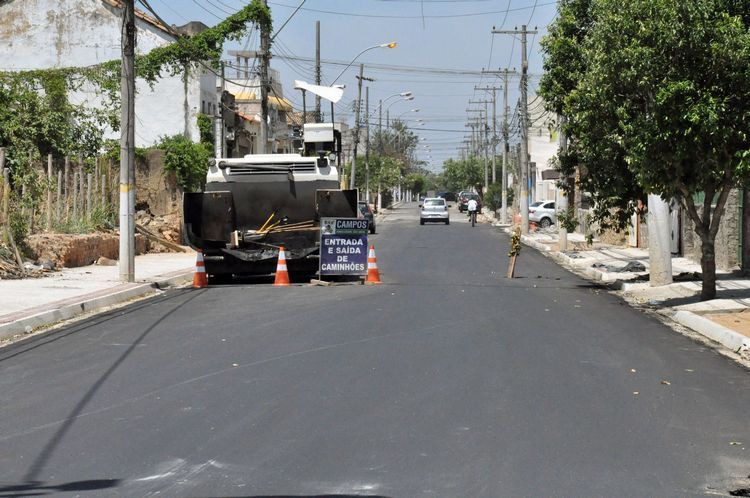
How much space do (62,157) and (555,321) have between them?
2613 cm

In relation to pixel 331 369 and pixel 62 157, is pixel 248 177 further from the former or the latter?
pixel 62 157

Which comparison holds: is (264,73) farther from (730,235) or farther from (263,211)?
(730,235)

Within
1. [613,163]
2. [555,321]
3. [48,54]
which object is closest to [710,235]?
[613,163]

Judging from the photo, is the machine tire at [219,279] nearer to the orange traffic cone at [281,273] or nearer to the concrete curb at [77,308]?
the concrete curb at [77,308]

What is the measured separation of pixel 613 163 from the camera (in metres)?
18.2

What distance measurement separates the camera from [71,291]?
17719 millimetres

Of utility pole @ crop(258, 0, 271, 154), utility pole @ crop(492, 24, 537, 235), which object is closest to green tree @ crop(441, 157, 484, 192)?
utility pole @ crop(492, 24, 537, 235)

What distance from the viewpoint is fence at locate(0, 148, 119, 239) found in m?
21.4

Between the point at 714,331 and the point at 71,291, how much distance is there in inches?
433

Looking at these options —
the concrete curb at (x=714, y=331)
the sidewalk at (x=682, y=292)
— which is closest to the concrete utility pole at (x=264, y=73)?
the sidewalk at (x=682, y=292)

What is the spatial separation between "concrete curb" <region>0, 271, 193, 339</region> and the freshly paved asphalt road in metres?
0.56

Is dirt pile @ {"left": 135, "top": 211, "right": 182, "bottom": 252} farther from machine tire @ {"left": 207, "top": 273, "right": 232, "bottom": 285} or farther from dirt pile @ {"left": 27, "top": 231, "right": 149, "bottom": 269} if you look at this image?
machine tire @ {"left": 207, "top": 273, "right": 232, "bottom": 285}

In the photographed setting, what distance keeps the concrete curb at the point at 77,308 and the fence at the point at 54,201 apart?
140 inches

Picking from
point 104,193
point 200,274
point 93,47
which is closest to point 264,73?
point 104,193
